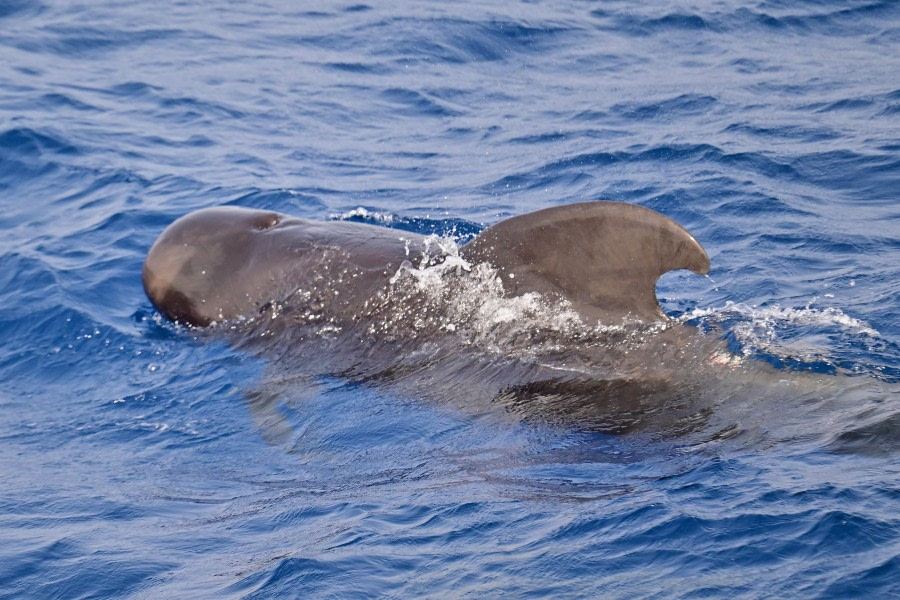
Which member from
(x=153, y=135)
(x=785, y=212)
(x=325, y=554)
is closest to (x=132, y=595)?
(x=325, y=554)

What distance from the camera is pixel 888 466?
6355 mm

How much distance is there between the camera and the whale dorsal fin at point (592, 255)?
→ 26.4 feet

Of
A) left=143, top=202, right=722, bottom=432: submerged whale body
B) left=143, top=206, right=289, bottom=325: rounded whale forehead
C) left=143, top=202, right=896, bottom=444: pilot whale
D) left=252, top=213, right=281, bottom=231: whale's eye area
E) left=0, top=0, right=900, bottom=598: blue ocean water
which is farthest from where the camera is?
left=252, top=213, right=281, bottom=231: whale's eye area

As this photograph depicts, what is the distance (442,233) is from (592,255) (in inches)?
188

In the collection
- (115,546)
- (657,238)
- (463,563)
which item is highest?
(657,238)

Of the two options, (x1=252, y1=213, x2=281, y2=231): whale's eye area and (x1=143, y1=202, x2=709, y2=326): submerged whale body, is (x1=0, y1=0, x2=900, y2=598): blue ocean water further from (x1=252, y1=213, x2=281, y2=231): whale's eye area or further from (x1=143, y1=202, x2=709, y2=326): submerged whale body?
(x1=252, y1=213, x2=281, y2=231): whale's eye area

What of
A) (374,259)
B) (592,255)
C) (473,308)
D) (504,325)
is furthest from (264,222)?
(592,255)

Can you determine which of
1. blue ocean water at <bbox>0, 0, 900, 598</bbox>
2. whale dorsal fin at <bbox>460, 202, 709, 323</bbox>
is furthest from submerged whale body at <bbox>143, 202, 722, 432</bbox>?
blue ocean water at <bbox>0, 0, 900, 598</bbox>

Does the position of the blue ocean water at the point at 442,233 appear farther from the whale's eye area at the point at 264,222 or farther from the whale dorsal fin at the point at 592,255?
the whale's eye area at the point at 264,222

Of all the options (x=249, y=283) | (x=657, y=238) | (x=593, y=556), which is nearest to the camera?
(x=593, y=556)

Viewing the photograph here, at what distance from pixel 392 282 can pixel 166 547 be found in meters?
3.00

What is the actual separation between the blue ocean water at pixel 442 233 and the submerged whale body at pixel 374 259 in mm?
515

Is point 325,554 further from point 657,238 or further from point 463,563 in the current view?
point 657,238

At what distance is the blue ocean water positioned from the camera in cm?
635
